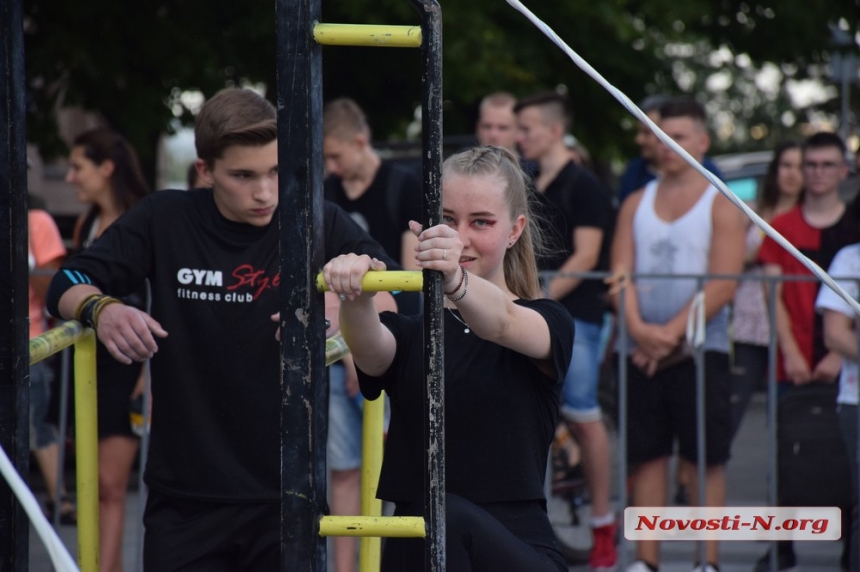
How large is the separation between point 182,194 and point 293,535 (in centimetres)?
139

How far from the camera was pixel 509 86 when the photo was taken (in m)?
8.70

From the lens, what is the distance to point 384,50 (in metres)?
8.66

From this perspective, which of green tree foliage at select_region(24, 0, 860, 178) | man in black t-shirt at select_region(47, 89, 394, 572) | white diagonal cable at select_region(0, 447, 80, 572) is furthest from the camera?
green tree foliage at select_region(24, 0, 860, 178)

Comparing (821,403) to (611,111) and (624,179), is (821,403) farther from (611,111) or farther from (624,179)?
(611,111)

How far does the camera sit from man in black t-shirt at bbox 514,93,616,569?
17.1 feet

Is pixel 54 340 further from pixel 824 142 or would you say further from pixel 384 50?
pixel 384 50

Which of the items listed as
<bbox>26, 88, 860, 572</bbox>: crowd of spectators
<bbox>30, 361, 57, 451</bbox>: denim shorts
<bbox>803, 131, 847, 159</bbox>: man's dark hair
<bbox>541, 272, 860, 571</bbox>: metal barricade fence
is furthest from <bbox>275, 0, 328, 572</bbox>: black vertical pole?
<bbox>803, 131, 847, 159</bbox>: man's dark hair

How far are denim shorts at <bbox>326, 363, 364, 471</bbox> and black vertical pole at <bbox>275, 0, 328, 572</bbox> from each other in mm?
3099

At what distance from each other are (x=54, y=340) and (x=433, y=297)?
1.05 metres

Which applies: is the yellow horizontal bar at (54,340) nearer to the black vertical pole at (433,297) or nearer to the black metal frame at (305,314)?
the black metal frame at (305,314)

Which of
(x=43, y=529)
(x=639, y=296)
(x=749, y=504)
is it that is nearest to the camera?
(x=43, y=529)

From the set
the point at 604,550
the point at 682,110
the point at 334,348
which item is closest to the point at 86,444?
the point at 334,348

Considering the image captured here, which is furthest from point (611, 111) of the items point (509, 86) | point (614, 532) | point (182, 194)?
point (182, 194)

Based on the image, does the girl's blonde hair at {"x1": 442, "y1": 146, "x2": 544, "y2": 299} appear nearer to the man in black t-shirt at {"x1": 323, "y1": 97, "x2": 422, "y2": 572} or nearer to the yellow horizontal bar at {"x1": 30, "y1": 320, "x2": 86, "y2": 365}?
the yellow horizontal bar at {"x1": 30, "y1": 320, "x2": 86, "y2": 365}
